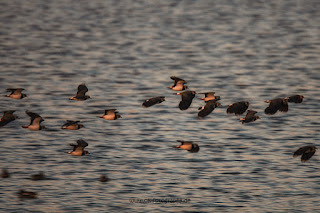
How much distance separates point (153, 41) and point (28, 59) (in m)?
12.3

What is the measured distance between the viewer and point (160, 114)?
37.2 m

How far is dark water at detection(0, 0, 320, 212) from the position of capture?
1062 inches

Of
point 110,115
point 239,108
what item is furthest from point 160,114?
point 239,108

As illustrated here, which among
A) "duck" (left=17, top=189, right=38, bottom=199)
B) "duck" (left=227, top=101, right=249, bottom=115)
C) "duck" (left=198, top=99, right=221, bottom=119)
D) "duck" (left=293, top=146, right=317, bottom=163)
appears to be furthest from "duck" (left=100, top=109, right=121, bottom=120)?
"duck" (left=293, top=146, right=317, bottom=163)

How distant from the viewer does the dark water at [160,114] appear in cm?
2698

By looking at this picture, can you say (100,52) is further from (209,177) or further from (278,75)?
(209,177)

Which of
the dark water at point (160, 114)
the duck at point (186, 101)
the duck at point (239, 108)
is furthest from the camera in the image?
the duck at point (239, 108)

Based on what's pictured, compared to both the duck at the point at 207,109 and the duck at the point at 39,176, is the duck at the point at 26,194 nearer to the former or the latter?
the duck at the point at 39,176

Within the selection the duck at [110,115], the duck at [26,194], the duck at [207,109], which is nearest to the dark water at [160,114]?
the duck at [26,194]

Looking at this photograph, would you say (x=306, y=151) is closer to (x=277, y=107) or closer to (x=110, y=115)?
(x=277, y=107)

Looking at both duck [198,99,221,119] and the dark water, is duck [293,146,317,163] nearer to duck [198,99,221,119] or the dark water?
the dark water

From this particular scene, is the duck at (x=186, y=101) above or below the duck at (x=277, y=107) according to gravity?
above

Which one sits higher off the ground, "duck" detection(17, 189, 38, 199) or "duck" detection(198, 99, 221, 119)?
"duck" detection(198, 99, 221, 119)

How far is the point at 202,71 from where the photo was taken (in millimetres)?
48625
